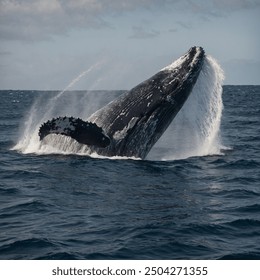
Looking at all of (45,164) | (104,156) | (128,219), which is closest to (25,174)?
(45,164)

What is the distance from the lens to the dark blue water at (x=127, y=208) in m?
8.16

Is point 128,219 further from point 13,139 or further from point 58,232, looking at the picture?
point 13,139

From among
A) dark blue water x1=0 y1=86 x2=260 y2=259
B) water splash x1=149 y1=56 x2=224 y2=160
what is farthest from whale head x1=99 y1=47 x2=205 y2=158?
dark blue water x1=0 y1=86 x2=260 y2=259

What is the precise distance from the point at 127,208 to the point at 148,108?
519cm

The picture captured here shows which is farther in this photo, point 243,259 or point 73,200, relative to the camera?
point 73,200

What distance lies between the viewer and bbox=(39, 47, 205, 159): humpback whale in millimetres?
14875

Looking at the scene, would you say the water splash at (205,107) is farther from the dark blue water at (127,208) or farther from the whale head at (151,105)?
the dark blue water at (127,208)

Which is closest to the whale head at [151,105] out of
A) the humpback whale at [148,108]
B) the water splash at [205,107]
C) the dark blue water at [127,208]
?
the humpback whale at [148,108]

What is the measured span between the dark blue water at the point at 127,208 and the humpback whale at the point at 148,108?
613mm

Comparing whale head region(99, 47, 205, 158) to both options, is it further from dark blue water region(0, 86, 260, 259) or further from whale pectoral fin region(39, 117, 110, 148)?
whale pectoral fin region(39, 117, 110, 148)

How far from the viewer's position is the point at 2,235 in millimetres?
8711

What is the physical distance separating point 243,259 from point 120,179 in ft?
18.6

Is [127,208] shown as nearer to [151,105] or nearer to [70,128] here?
[70,128]

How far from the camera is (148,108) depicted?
14891mm
